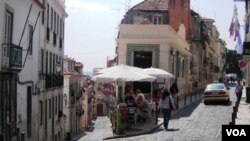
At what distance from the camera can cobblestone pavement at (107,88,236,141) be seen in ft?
58.2

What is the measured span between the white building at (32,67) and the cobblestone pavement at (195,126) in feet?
20.9

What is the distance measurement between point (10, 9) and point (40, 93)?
356 inches

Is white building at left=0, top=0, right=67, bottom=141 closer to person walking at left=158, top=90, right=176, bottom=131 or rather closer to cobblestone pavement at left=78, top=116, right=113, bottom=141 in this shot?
cobblestone pavement at left=78, top=116, right=113, bottom=141

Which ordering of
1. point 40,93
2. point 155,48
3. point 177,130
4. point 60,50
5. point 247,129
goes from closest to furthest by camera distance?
point 247,129
point 177,130
point 40,93
point 155,48
point 60,50

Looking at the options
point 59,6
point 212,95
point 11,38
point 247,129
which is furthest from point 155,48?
point 247,129

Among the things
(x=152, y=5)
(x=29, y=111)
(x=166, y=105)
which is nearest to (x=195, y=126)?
(x=166, y=105)

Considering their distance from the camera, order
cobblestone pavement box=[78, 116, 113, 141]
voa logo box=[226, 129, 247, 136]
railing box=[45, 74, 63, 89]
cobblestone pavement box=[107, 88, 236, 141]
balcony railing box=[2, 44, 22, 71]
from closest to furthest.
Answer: voa logo box=[226, 129, 247, 136] < cobblestone pavement box=[107, 88, 236, 141] < balcony railing box=[2, 44, 22, 71] < cobblestone pavement box=[78, 116, 113, 141] < railing box=[45, 74, 63, 89]

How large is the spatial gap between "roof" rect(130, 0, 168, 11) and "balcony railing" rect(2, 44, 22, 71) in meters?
26.5

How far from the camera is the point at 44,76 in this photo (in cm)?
3219

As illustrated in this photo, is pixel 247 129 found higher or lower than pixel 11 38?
lower

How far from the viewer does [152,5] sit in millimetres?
49375

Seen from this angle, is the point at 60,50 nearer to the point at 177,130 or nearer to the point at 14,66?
the point at 14,66

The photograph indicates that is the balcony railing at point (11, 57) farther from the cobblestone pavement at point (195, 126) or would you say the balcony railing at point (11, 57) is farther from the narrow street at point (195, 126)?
the cobblestone pavement at point (195, 126)

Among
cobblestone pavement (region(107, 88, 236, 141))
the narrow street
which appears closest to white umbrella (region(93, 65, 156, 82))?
the narrow street
